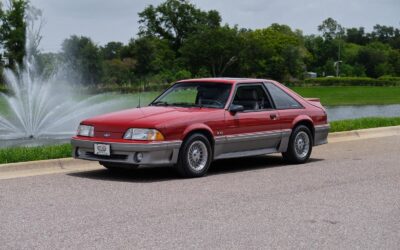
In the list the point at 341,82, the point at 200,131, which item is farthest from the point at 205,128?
the point at 341,82

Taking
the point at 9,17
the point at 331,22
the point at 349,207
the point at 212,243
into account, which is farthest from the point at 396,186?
the point at 331,22

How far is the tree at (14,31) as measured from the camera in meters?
58.1

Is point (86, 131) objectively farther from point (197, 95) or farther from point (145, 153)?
point (197, 95)

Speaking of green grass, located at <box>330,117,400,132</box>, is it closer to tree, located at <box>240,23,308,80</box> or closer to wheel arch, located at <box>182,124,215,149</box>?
wheel arch, located at <box>182,124,215,149</box>

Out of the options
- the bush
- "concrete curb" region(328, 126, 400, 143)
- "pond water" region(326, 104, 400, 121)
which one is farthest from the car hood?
Result: the bush

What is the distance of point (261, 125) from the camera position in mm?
11219

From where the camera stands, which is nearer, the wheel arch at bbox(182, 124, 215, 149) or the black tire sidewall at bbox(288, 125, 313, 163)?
the wheel arch at bbox(182, 124, 215, 149)

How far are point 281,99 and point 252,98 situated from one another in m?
0.59

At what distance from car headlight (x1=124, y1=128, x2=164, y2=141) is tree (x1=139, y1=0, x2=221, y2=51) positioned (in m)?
127

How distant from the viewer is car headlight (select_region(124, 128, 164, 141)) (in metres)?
9.70

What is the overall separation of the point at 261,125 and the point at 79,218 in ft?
14.9

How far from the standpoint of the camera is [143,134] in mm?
9711

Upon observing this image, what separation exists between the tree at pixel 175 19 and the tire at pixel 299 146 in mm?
125062

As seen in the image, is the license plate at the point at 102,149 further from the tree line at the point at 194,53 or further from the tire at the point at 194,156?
the tree line at the point at 194,53
